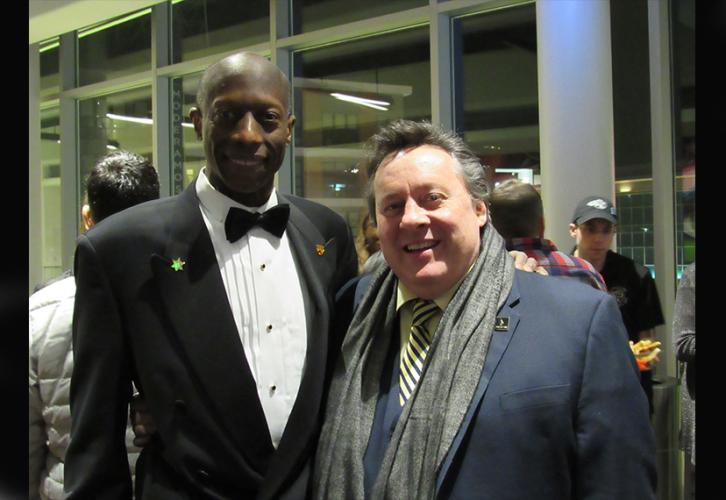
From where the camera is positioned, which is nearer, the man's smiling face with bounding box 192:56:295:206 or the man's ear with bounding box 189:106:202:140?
the man's smiling face with bounding box 192:56:295:206

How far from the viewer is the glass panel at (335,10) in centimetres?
655

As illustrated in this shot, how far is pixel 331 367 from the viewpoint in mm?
1661

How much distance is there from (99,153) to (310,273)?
851 cm

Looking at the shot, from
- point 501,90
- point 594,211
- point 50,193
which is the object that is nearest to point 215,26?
point 501,90

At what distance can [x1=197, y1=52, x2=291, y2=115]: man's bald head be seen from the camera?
162 cm

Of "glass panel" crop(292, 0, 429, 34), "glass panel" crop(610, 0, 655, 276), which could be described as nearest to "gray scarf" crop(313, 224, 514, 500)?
"glass panel" crop(610, 0, 655, 276)

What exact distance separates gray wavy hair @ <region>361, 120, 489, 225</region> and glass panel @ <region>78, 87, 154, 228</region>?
7.33m

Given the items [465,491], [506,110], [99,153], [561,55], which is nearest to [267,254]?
[465,491]

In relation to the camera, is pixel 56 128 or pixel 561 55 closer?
pixel 561 55

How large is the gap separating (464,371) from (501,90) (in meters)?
4.98

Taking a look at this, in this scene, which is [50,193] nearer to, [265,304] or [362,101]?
[362,101]

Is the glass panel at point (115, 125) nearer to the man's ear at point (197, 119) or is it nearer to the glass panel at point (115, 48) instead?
the glass panel at point (115, 48)

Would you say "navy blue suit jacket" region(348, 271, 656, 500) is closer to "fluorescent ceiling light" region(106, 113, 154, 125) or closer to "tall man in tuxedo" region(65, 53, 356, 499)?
"tall man in tuxedo" region(65, 53, 356, 499)

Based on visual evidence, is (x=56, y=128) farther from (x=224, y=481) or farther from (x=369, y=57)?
(x=224, y=481)
